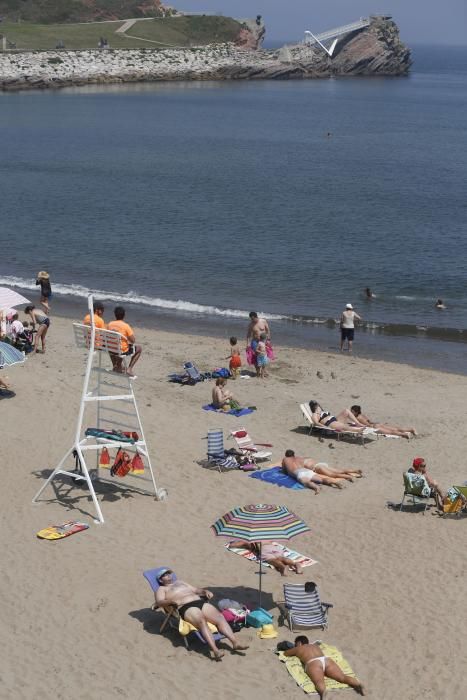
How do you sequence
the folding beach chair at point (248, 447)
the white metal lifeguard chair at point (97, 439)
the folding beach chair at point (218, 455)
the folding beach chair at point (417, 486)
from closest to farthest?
the white metal lifeguard chair at point (97, 439) < the folding beach chair at point (417, 486) < the folding beach chair at point (218, 455) < the folding beach chair at point (248, 447)

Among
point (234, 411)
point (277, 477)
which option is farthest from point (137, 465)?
point (234, 411)

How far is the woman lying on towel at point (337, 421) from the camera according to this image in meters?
17.7

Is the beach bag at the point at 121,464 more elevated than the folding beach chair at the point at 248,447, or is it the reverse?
the beach bag at the point at 121,464

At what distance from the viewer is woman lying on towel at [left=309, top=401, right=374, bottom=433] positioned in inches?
698

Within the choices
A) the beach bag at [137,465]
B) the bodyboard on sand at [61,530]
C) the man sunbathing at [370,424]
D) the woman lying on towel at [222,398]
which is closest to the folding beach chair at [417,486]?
the man sunbathing at [370,424]

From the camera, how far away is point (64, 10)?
5517 inches

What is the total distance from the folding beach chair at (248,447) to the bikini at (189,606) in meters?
5.25

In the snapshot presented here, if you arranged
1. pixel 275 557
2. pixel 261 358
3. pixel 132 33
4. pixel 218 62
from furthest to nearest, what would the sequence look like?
pixel 132 33
pixel 218 62
pixel 261 358
pixel 275 557

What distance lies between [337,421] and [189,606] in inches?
287

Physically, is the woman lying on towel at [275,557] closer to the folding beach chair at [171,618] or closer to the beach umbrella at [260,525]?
the beach umbrella at [260,525]

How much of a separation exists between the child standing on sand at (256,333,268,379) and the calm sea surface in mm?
5506

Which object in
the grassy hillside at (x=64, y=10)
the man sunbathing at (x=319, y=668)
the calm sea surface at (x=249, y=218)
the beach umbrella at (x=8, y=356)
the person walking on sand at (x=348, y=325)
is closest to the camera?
the man sunbathing at (x=319, y=668)

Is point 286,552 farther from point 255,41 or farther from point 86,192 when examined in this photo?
point 255,41

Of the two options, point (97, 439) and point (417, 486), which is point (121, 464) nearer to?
point (97, 439)
